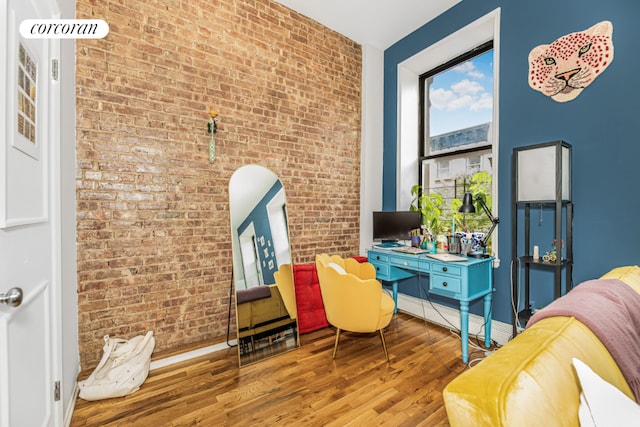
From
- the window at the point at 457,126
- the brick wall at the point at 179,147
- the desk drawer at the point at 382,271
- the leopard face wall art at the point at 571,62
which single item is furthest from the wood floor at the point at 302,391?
the leopard face wall art at the point at 571,62

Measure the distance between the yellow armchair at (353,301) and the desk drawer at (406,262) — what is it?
55 centimetres

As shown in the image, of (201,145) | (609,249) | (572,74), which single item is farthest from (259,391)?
(572,74)

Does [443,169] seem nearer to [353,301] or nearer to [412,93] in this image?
[412,93]

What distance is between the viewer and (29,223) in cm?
116

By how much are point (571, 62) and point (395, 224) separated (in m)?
2.04

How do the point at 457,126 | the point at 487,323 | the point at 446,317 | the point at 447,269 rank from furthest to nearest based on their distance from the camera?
1. the point at 457,126
2. the point at 446,317
3. the point at 487,323
4. the point at 447,269

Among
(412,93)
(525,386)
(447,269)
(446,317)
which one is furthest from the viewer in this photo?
(412,93)

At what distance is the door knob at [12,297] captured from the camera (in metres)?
0.91

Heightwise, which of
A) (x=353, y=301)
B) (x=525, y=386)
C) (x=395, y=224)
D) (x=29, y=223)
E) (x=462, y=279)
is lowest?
(x=353, y=301)

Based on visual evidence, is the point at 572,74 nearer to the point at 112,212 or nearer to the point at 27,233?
the point at 27,233

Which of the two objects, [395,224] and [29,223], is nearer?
[29,223]

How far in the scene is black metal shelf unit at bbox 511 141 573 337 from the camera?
2.04m

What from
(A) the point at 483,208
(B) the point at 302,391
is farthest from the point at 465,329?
(B) the point at 302,391

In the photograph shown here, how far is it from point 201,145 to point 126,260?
1131 mm
